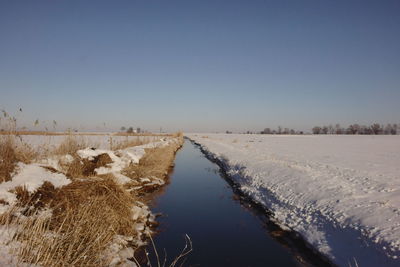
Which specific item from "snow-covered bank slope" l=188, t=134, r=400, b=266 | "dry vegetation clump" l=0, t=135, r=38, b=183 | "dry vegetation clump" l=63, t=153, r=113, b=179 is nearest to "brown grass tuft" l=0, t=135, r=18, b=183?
"dry vegetation clump" l=0, t=135, r=38, b=183

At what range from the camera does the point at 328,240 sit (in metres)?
5.49

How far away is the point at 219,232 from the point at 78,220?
3.50 metres

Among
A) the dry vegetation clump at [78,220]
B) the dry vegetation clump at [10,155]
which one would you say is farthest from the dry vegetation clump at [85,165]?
the dry vegetation clump at [78,220]

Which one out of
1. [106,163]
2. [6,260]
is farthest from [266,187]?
[6,260]

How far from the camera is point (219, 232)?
680 centimetres

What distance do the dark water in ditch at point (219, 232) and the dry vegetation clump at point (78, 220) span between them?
122 centimetres

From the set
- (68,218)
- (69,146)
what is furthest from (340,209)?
(69,146)

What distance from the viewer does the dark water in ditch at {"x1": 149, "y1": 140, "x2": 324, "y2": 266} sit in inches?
213

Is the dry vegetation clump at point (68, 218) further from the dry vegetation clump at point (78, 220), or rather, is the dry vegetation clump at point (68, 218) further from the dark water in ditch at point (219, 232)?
the dark water in ditch at point (219, 232)

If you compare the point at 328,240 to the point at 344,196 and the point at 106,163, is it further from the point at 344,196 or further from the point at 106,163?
the point at 106,163

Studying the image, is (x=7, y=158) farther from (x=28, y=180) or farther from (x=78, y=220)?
(x=78, y=220)

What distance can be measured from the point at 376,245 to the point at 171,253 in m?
3.88

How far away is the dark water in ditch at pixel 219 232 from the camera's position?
17.7ft

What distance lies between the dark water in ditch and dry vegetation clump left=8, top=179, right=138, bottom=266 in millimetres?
1216
